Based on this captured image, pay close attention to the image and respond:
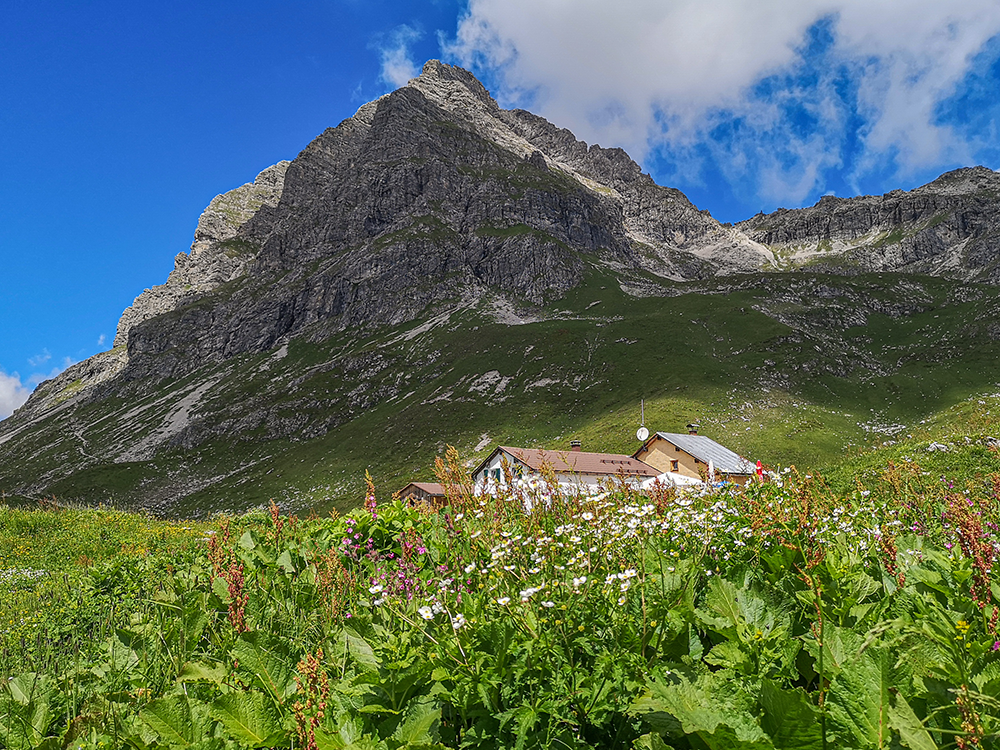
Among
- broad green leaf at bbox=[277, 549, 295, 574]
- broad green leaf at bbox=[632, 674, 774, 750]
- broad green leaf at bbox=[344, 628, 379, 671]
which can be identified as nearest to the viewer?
broad green leaf at bbox=[632, 674, 774, 750]

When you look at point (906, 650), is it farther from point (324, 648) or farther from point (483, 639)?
point (324, 648)

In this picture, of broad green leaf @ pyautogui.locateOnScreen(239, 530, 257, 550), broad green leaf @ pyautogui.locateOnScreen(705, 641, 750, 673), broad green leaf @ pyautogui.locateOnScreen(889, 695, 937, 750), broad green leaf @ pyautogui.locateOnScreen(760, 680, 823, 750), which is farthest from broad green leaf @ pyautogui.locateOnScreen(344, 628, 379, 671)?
broad green leaf @ pyautogui.locateOnScreen(239, 530, 257, 550)

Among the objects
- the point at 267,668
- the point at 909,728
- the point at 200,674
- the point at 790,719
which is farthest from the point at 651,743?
the point at 200,674

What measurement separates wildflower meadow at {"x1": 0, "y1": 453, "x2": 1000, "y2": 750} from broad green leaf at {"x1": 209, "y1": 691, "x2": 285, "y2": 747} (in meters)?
0.01

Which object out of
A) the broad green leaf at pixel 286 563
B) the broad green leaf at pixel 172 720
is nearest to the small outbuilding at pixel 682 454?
the broad green leaf at pixel 286 563

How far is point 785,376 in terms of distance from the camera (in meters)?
125

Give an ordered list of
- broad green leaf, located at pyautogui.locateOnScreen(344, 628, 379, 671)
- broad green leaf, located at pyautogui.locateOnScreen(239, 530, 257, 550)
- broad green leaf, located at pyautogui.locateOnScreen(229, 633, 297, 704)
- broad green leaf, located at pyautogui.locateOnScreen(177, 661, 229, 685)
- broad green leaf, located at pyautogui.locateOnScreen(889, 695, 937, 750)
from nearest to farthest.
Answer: broad green leaf, located at pyautogui.locateOnScreen(889, 695, 937, 750) → broad green leaf, located at pyautogui.locateOnScreen(229, 633, 297, 704) → broad green leaf, located at pyautogui.locateOnScreen(344, 628, 379, 671) → broad green leaf, located at pyautogui.locateOnScreen(177, 661, 229, 685) → broad green leaf, located at pyautogui.locateOnScreen(239, 530, 257, 550)

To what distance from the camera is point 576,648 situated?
Answer: 369 cm

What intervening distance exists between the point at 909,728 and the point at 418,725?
7.64ft

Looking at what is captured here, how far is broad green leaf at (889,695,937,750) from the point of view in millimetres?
1942

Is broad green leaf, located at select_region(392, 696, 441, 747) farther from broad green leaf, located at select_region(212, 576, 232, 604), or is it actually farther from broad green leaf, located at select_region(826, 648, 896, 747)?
broad green leaf, located at select_region(212, 576, 232, 604)

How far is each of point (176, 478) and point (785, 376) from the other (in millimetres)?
179449

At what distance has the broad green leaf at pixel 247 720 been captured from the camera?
2.92 meters

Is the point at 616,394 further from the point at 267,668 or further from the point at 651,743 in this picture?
the point at 651,743
